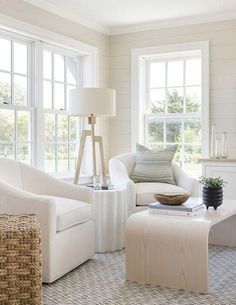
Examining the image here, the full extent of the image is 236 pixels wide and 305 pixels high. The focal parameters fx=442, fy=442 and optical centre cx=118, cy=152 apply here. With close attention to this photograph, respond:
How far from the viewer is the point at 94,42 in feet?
18.4

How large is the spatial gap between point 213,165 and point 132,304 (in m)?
2.61

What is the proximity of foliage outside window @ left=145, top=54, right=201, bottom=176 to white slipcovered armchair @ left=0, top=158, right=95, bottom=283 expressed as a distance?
2197mm

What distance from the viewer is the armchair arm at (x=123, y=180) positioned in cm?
423

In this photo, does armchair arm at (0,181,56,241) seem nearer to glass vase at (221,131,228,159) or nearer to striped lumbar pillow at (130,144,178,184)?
striped lumbar pillow at (130,144,178,184)

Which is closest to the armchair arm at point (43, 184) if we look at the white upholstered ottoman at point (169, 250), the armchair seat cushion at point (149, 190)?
the armchair seat cushion at point (149, 190)

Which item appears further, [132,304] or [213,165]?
[213,165]

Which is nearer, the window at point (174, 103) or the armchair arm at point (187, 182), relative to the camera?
the armchair arm at point (187, 182)

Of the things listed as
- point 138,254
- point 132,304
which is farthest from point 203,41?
point 132,304

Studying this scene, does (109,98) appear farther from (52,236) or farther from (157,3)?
(52,236)

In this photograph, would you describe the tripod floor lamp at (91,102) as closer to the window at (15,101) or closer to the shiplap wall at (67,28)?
the window at (15,101)

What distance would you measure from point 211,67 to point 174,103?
2.21 ft

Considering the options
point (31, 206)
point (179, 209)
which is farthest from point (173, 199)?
point (31, 206)

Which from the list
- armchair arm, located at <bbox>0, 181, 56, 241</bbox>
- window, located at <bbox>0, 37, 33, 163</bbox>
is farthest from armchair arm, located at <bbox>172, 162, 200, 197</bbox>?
armchair arm, located at <bbox>0, 181, 56, 241</bbox>

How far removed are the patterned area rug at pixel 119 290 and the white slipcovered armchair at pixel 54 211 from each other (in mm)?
119
